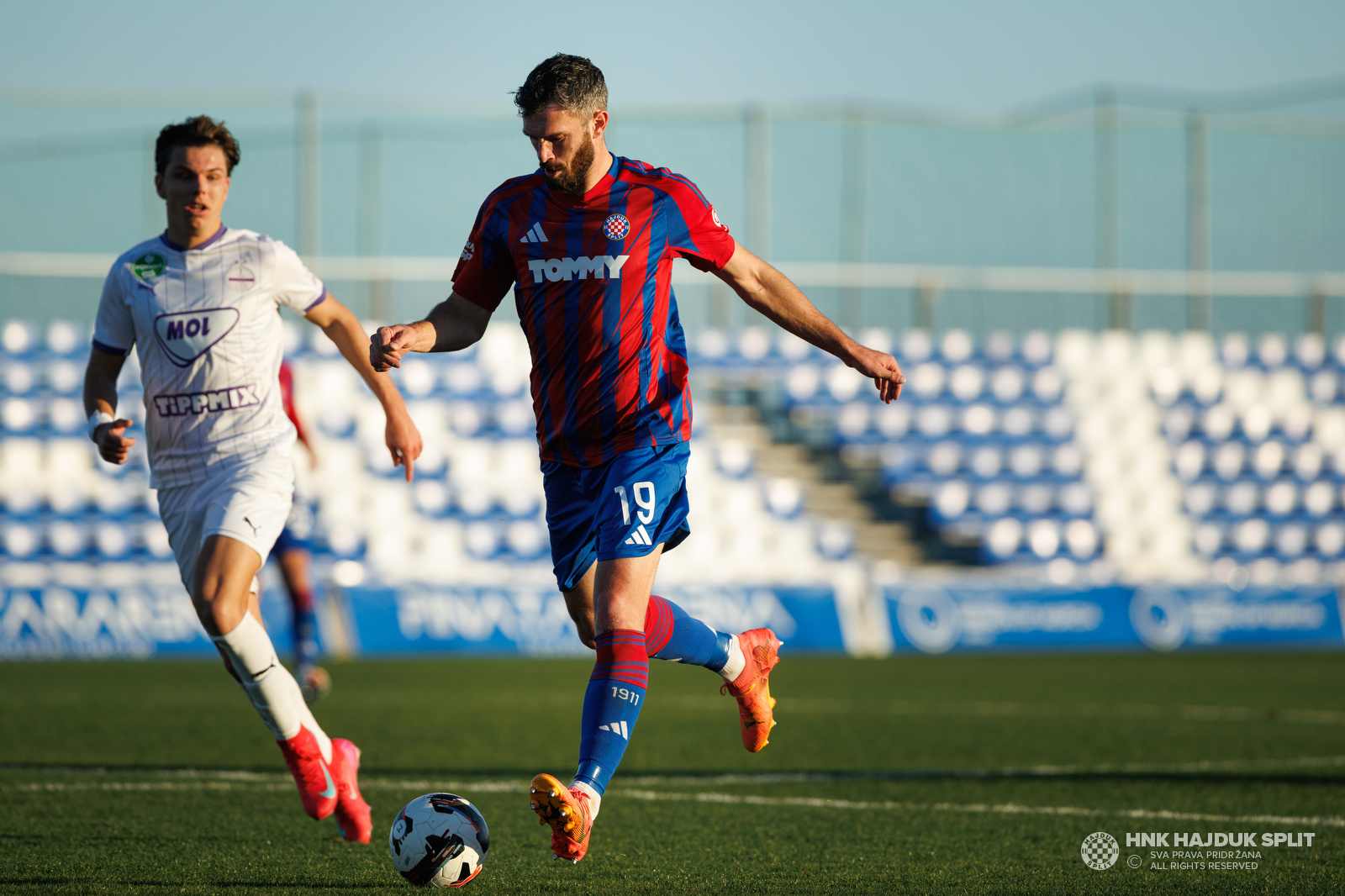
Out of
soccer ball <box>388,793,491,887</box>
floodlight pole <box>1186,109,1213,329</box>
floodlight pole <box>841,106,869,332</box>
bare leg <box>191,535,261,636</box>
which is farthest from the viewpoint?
floodlight pole <box>1186,109,1213,329</box>

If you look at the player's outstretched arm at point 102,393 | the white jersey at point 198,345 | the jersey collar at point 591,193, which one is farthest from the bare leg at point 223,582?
the jersey collar at point 591,193

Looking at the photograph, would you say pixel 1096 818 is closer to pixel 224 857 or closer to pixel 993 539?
pixel 224 857

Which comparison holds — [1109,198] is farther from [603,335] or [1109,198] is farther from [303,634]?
[603,335]

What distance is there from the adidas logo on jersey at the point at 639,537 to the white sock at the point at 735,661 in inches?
28.0

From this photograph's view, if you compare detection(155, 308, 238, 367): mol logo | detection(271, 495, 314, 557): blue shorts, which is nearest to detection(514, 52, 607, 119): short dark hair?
detection(155, 308, 238, 367): mol logo

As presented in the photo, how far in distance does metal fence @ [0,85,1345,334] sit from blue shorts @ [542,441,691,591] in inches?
532

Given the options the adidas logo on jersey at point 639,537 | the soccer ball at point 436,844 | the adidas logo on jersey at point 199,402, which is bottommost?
the soccer ball at point 436,844

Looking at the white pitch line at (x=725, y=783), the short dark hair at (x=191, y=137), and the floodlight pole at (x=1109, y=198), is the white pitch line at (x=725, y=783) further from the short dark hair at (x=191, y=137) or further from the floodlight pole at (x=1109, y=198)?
the floodlight pole at (x=1109, y=198)

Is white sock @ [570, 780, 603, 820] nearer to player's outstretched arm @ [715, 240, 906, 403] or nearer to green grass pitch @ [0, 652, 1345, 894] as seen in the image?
green grass pitch @ [0, 652, 1345, 894]

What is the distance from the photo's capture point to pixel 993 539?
17.3 m

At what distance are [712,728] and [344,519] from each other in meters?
9.23

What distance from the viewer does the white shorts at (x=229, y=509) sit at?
4.55 m

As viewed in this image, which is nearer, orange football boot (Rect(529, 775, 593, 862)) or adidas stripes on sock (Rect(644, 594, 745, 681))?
orange football boot (Rect(529, 775, 593, 862))

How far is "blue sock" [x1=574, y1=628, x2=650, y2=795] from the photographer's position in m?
3.93
